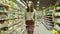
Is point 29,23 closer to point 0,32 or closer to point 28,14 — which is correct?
point 28,14

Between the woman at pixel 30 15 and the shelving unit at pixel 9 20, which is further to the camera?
the shelving unit at pixel 9 20

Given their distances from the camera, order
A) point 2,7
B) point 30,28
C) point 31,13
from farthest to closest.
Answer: point 2,7, point 30,28, point 31,13

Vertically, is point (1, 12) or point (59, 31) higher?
point (1, 12)

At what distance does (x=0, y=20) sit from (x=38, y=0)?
816 inches

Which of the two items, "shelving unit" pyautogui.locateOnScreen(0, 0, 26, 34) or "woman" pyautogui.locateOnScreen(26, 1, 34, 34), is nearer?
"woman" pyautogui.locateOnScreen(26, 1, 34, 34)

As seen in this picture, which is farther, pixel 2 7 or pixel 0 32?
pixel 2 7

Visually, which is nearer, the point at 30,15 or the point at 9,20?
the point at 30,15

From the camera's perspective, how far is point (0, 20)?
401cm

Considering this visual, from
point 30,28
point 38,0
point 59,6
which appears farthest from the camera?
point 38,0

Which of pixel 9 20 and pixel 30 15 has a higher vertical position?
pixel 30 15

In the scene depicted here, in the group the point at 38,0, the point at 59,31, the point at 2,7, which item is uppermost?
the point at 38,0

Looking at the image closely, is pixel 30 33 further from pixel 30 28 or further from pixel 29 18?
pixel 29 18

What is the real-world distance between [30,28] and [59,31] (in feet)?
7.45

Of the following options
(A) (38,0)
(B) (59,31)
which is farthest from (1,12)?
(A) (38,0)
